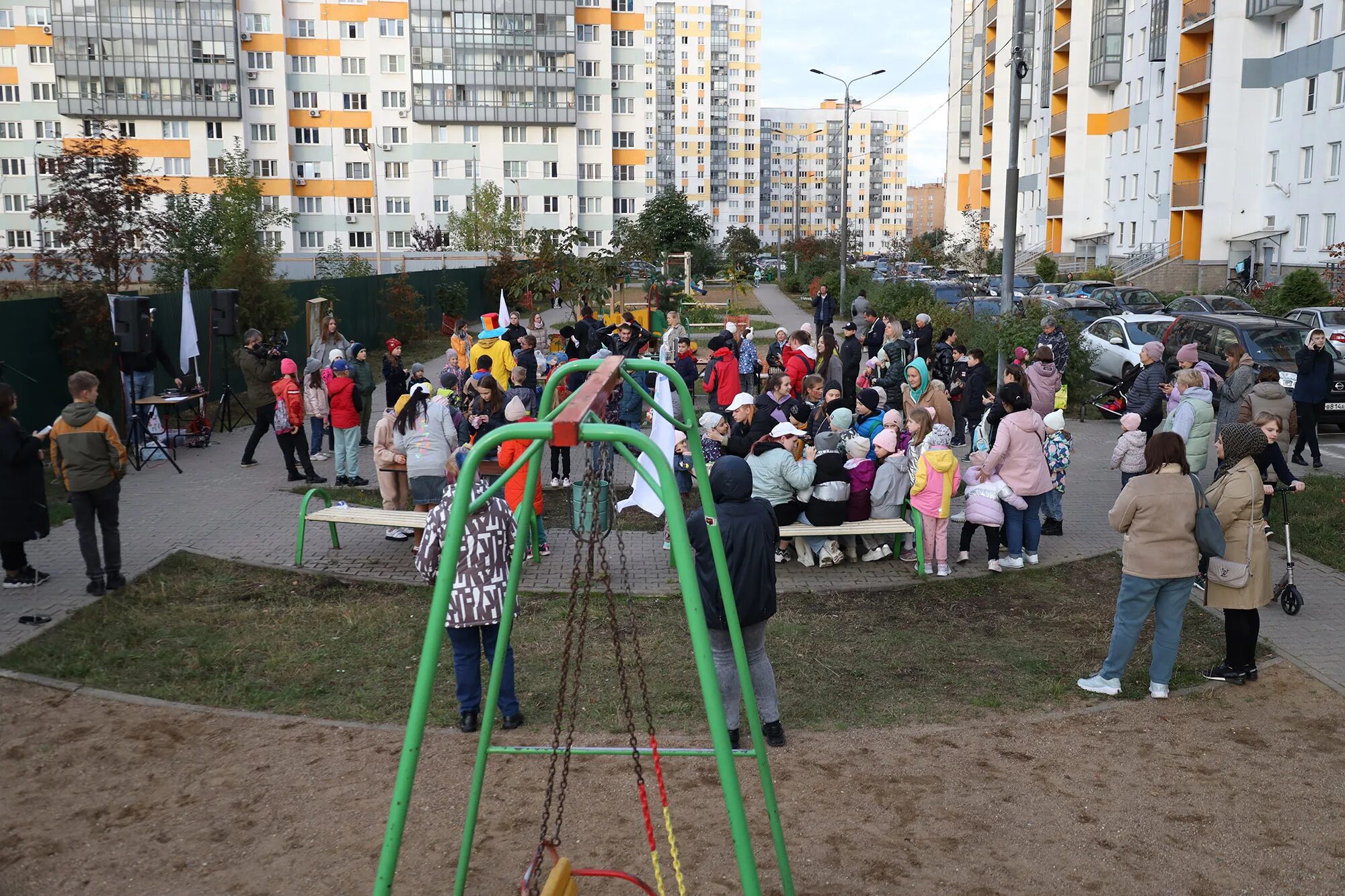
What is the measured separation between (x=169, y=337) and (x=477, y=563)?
1503 centimetres

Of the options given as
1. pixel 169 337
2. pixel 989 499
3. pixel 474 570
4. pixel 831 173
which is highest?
pixel 831 173

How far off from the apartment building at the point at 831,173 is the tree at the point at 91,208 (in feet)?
503

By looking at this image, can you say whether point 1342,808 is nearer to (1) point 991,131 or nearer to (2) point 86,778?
(2) point 86,778

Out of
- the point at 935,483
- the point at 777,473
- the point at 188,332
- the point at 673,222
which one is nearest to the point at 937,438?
the point at 935,483

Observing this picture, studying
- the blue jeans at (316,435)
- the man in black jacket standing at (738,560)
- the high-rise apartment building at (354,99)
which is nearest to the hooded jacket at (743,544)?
the man in black jacket standing at (738,560)

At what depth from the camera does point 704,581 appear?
19.7 feet

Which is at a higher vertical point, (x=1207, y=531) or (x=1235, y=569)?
(x=1207, y=531)

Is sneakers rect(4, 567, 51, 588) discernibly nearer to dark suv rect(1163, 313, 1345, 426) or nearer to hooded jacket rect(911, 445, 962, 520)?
hooded jacket rect(911, 445, 962, 520)

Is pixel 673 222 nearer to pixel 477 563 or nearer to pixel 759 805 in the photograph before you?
pixel 477 563

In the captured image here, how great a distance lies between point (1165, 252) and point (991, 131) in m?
28.4

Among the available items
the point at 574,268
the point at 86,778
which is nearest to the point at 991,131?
the point at 574,268

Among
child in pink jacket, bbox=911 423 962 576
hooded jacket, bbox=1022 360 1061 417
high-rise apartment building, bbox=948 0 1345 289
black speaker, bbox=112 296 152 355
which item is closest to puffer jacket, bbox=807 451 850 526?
child in pink jacket, bbox=911 423 962 576

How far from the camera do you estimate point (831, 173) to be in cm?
18125

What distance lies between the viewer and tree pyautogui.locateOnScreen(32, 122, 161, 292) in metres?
17.4
